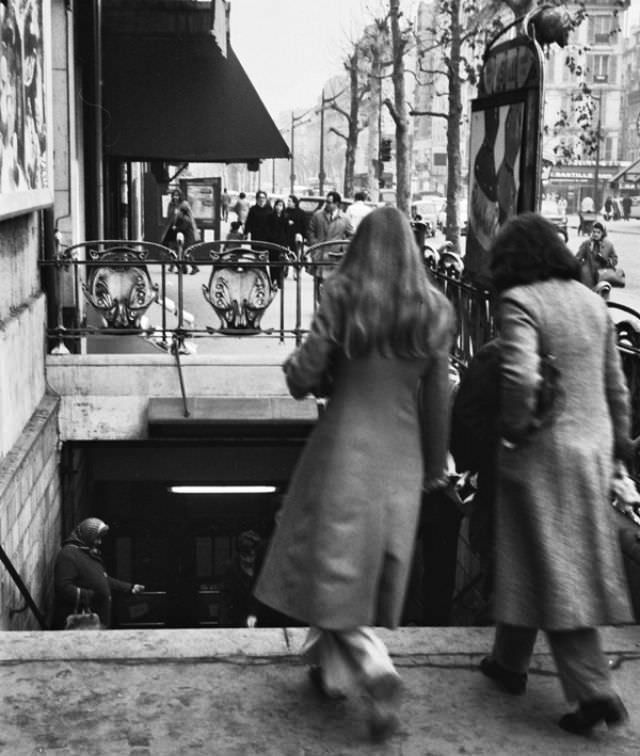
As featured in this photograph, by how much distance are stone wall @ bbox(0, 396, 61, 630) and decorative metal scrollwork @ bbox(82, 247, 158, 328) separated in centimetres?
91

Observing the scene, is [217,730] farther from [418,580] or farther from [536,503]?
[418,580]

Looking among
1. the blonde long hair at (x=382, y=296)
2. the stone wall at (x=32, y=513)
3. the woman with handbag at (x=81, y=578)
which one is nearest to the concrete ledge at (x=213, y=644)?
the blonde long hair at (x=382, y=296)

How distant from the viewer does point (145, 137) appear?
15688 mm

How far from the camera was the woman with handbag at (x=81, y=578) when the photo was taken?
9.66 meters

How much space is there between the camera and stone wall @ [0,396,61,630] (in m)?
7.97

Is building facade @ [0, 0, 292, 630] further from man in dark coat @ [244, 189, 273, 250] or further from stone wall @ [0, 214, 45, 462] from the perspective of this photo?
man in dark coat @ [244, 189, 273, 250]

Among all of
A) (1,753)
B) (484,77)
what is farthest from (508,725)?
(484,77)

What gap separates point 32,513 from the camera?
9.36m

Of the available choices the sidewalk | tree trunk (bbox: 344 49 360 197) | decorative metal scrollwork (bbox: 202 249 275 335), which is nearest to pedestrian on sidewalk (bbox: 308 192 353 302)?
decorative metal scrollwork (bbox: 202 249 275 335)

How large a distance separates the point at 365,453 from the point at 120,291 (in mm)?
7166

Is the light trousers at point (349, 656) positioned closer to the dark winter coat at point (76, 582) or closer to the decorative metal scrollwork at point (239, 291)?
the dark winter coat at point (76, 582)

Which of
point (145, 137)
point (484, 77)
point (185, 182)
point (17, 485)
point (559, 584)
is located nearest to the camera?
point (559, 584)

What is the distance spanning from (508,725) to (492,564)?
0.58m

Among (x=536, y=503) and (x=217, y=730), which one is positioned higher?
(x=536, y=503)
